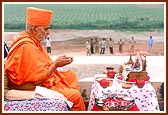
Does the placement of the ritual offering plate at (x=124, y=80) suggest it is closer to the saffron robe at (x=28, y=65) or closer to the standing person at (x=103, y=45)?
the standing person at (x=103, y=45)

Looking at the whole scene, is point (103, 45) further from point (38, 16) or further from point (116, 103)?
point (38, 16)

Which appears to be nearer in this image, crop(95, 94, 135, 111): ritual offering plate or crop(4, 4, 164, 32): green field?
crop(95, 94, 135, 111): ritual offering plate

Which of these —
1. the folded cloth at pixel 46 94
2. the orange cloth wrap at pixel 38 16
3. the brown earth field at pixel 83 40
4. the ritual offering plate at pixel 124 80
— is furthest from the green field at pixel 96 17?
the folded cloth at pixel 46 94

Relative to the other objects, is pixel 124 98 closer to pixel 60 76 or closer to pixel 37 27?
pixel 60 76

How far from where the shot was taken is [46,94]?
445 centimetres

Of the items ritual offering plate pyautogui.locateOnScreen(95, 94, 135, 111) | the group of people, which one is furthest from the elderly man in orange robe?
the group of people

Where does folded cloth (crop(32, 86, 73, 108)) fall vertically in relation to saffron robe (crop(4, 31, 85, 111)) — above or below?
below

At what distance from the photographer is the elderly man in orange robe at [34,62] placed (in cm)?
442

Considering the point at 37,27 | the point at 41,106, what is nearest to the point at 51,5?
the point at 37,27

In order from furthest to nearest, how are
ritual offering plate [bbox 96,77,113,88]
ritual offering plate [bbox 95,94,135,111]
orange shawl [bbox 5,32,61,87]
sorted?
ritual offering plate [bbox 96,77,113,88]
ritual offering plate [bbox 95,94,135,111]
orange shawl [bbox 5,32,61,87]

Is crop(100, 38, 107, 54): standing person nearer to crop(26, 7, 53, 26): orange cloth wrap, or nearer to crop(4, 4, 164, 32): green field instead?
crop(4, 4, 164, 32): green field

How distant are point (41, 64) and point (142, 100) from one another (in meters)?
1.01

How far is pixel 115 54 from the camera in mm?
5336

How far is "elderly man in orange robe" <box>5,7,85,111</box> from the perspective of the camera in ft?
14.5
